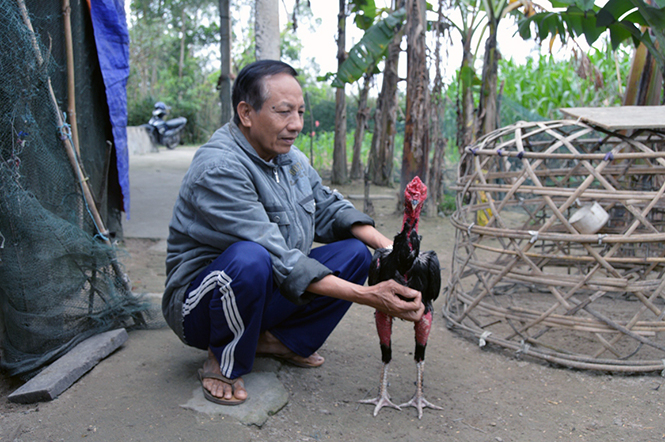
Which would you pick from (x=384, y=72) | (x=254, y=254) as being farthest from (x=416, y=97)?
(x=254, y=254)

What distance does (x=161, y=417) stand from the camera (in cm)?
202

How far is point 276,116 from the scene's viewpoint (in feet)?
7.07

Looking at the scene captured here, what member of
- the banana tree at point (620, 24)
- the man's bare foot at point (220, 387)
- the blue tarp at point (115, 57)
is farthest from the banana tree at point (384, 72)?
the man's bare foot at point (220, 387)

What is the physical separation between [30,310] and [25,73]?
1.12 metres

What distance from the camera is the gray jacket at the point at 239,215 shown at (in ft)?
6.69

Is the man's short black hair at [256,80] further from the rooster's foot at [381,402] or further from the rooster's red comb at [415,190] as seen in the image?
the rooster's foot at [381,402]

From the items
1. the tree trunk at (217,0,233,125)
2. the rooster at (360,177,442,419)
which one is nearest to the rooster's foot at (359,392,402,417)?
the rooster at (360,177,442,419)

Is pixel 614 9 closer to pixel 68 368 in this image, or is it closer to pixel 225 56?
pixel 68 368

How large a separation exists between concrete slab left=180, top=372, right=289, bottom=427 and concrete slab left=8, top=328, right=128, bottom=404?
1.76ft

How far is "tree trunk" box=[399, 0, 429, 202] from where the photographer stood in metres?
6.26

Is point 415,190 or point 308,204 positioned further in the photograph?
point 308,204

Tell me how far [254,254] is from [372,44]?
5253 millimetres

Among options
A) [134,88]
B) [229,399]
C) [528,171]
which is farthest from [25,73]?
[134,88]

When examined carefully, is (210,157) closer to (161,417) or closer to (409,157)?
(161,417)
